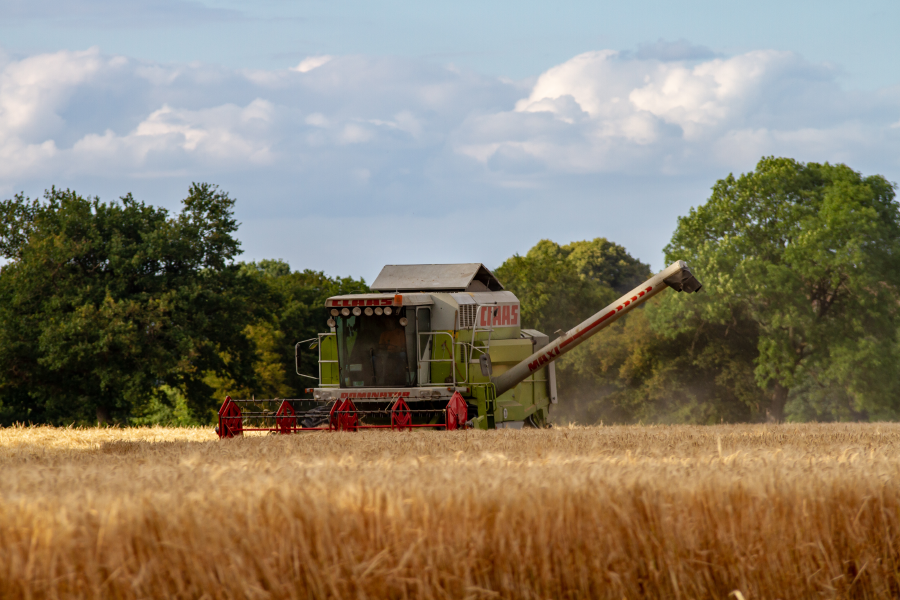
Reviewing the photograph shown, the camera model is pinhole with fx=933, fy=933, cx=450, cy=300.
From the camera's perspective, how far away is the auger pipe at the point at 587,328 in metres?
17.1

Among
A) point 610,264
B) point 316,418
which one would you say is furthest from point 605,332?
point 316,418

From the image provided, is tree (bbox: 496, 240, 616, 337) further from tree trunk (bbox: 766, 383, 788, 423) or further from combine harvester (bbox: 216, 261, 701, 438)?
combine harvester (bbox: 216, 261, 701, 438)

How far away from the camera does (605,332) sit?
47344 mm

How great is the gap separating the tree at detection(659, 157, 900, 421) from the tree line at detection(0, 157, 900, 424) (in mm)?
72

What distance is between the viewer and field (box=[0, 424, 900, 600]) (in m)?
3.79

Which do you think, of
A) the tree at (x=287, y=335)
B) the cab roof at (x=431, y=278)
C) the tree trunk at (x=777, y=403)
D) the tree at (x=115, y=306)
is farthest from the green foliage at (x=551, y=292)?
the cab roof at (x=431, y=278)

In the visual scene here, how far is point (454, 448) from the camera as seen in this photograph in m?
6.96

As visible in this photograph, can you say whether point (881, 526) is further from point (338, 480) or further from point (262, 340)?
point (262, 340)

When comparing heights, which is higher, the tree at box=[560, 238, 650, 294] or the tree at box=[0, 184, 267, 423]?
the tree at box=[560, 238, 650, 294]

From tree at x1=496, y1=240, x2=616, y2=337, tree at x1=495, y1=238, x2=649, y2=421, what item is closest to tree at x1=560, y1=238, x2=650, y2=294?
tree at x1=495, y1=238, x2=649, y2=421

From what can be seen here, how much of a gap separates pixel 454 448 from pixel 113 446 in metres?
2.88

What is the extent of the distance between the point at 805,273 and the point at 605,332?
1273 centimetres

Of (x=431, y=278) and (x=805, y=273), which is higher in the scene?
(x=805, y=273)

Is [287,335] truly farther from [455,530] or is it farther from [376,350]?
[455,530]
